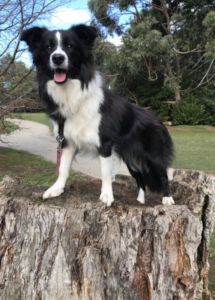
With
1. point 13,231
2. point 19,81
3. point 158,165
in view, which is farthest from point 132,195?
point 19,81

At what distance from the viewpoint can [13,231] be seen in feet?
7.58

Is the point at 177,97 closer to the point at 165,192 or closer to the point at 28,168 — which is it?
the point at 28,168

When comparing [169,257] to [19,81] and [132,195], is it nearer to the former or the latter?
[132,195]

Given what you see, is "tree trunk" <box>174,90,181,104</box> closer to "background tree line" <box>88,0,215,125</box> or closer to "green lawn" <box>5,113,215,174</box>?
"background tree line" <box>88,0,215,125</box>

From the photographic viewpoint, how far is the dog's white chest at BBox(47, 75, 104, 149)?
2.70 metres

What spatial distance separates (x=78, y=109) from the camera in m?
2.72

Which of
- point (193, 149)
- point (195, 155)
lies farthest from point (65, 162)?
point (193, 149)

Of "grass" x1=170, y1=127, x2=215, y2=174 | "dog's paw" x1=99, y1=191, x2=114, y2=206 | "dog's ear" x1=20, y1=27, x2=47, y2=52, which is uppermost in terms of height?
"dog's ear" x1=20, y1=27, x2=47, y2=52

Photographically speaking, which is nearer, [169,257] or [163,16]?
[169,257]

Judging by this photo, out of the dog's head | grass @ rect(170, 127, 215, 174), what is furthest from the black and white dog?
grass @ rect(170, 127, 215, 174)

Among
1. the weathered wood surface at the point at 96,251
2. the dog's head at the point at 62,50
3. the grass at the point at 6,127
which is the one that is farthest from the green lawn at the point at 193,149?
the weathered wood surface at the point at 96,251

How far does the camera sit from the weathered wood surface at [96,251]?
215cm

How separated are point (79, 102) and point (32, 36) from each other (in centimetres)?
82

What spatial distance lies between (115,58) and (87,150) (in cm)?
1720
